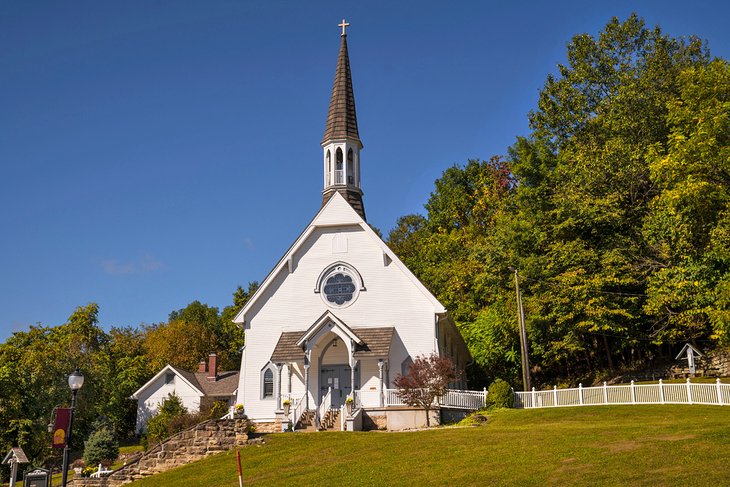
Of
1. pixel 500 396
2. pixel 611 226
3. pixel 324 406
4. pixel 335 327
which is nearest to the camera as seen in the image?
pixel 324 406

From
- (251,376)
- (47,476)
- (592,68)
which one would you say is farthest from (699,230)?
(47,476)

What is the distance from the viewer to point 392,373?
33594 millimetres

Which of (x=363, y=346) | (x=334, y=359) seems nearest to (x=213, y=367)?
(x=334, y=359)

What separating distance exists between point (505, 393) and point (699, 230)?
51.2 ft

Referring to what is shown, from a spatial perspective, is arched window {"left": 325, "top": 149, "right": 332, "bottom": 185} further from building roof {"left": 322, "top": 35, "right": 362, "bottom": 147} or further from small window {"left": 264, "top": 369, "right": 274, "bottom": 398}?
small window {"left": 264, "top": 369, "right": 274, "bottom": 398}

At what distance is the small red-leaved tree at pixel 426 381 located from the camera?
3012 cm

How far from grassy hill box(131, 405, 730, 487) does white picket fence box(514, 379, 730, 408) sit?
6.67 feet

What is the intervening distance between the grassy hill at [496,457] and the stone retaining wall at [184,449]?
755 mm

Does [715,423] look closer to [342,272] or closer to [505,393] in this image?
[505,393]

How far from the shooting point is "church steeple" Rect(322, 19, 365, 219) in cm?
3888

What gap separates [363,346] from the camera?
33344 mm

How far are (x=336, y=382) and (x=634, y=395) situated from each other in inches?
494

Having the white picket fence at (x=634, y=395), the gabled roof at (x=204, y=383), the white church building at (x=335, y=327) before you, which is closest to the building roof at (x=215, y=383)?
the gabled roof at (x=204, y=383)

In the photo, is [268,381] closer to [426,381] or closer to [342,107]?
[426,381]
